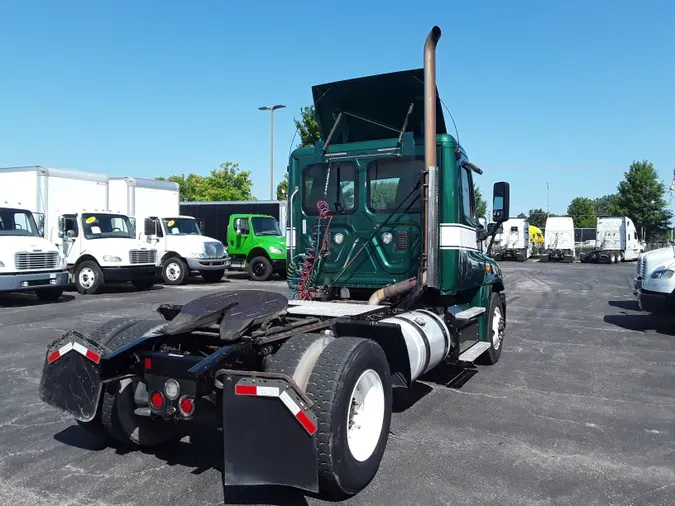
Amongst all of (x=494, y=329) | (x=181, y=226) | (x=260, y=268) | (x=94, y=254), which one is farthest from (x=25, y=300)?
(x=494, y=329)

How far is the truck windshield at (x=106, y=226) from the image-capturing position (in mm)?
16078

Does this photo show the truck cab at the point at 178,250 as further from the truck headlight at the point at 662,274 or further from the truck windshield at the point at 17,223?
the truck headlight at the point at 662,274

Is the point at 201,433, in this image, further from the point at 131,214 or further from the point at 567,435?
Result: the point at 131,214

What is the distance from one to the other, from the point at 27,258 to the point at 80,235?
2.77 meters

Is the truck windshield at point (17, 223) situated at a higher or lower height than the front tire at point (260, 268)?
higher

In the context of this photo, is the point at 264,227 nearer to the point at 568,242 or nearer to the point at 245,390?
the point at 245,390

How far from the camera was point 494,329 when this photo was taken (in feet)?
24.4

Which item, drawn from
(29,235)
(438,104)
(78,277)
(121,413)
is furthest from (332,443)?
(78,277)

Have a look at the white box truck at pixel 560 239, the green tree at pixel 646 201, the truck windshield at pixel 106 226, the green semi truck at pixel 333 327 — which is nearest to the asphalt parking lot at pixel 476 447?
the green semi truck at pixel 333 327

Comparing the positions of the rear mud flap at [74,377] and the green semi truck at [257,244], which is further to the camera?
the green semi truck at [257,244]

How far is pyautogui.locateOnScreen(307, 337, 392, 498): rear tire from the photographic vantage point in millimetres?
3170

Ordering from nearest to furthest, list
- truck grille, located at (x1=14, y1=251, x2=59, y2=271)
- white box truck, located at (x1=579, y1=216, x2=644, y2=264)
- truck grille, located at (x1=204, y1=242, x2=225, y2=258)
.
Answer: truck grille, located at (x1=14, y1=251, x2=59, y2=271) < truck grille, located at (x1=204, y1=242, x2=225, y2=258) < white box truck, located at (x1=579, y1=216, x2=644, y2=264)

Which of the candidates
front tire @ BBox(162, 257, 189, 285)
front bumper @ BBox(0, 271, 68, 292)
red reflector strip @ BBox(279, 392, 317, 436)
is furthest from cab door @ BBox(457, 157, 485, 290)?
front tire @ BBox(162, 257, 189, 285)

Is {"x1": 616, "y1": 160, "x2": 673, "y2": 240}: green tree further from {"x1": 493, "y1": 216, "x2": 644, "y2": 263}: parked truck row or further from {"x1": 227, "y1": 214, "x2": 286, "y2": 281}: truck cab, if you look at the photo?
{"x1": 227, "y1": 214, "x2": 286, "y2": 281}: truck cab
